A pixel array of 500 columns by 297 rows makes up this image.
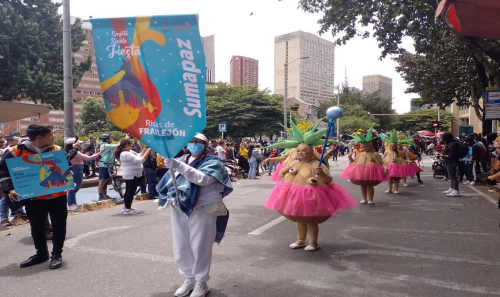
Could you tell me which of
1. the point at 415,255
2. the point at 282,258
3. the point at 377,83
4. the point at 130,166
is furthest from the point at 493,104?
the point at 377,83

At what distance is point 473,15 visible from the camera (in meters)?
3.84

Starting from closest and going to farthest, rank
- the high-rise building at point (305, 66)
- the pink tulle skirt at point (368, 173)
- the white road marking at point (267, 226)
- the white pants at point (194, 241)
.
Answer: the white pants at point (194, 241) < the white road marking at point (267, 226) < the pink tulle skirt at point (368, 173) < the high-rise building at point (305, 66)

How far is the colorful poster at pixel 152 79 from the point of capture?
338 centimetres

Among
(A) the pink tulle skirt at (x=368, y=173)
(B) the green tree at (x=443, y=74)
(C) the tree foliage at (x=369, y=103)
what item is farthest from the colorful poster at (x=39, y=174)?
(C) the tree foliage at (x=369, y=103)

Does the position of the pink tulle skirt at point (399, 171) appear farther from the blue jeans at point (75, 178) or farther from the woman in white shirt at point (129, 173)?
the blue jeans at point (75, 178)

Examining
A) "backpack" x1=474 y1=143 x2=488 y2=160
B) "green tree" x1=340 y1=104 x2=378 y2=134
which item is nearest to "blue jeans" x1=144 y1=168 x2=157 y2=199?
"backpack" x1=474 y1=143 x2=488 y2=160

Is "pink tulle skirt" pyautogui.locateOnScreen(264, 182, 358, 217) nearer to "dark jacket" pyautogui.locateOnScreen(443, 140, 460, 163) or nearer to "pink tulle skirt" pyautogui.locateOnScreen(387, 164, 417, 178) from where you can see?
"pink tulle skirt" pyautogui.locateOnScreen(387, 164, 417, 178)

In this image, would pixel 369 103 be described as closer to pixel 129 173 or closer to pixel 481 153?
pixel 481 153

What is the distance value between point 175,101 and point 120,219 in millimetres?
5076

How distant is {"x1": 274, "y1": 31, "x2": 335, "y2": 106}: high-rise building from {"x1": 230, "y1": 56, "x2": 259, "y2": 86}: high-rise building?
4.58 metres

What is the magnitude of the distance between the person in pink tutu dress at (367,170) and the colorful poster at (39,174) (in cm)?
618

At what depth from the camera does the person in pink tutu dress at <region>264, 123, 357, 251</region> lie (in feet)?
16.6

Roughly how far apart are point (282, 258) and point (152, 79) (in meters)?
2.98

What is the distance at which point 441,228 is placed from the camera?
6887 millimetres
